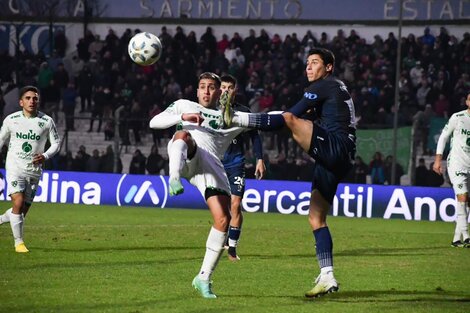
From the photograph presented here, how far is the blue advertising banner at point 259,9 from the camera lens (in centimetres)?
3675

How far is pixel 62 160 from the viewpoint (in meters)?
29.4

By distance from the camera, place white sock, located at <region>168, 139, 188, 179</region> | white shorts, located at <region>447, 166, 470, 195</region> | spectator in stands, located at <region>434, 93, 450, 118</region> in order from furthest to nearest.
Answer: spectator in stands, located at <region>434, 93, 450, 118</region>, white shorts, located at <region>447, 166, 470, 195</region>, white sock, located at <region>168, 139, 188, 179</region>

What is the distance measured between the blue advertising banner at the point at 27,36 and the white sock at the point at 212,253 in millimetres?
29409

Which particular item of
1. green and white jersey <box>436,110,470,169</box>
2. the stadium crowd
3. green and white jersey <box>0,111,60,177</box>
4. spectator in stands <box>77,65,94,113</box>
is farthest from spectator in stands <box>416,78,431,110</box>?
green and white jersey <box>0,111,60,177</box>

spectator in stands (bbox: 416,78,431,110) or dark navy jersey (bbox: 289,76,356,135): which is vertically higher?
dark navy jersey (bbox: 289,76,356,135)

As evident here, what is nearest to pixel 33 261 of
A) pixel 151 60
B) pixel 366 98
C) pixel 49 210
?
pixel 151 60

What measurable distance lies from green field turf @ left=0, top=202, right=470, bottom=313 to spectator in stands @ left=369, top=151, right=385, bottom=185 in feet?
16.1

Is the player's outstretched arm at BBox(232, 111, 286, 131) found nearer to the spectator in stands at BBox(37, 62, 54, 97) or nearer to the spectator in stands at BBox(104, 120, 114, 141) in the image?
the spectator in stands at BBox(104, 120, 114, 141)

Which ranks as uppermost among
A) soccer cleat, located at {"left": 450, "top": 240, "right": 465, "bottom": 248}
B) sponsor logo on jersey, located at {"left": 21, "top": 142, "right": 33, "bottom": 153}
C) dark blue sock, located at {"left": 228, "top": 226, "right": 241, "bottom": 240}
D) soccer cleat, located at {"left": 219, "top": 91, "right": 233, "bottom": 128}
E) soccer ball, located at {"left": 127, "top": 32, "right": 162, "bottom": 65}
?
soccer ball, located at {"left": 127, "top": 32, "right": 162, "bottom": 65}

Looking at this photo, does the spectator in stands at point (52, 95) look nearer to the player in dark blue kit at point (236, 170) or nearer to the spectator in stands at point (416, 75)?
the spectator in stands at point (416, 75)

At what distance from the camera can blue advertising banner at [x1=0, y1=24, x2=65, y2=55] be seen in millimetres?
38844

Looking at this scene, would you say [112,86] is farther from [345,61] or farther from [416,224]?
[416,224]

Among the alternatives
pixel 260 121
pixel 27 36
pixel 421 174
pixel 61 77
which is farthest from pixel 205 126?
pixel 27 36

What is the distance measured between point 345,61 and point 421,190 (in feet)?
31.3
